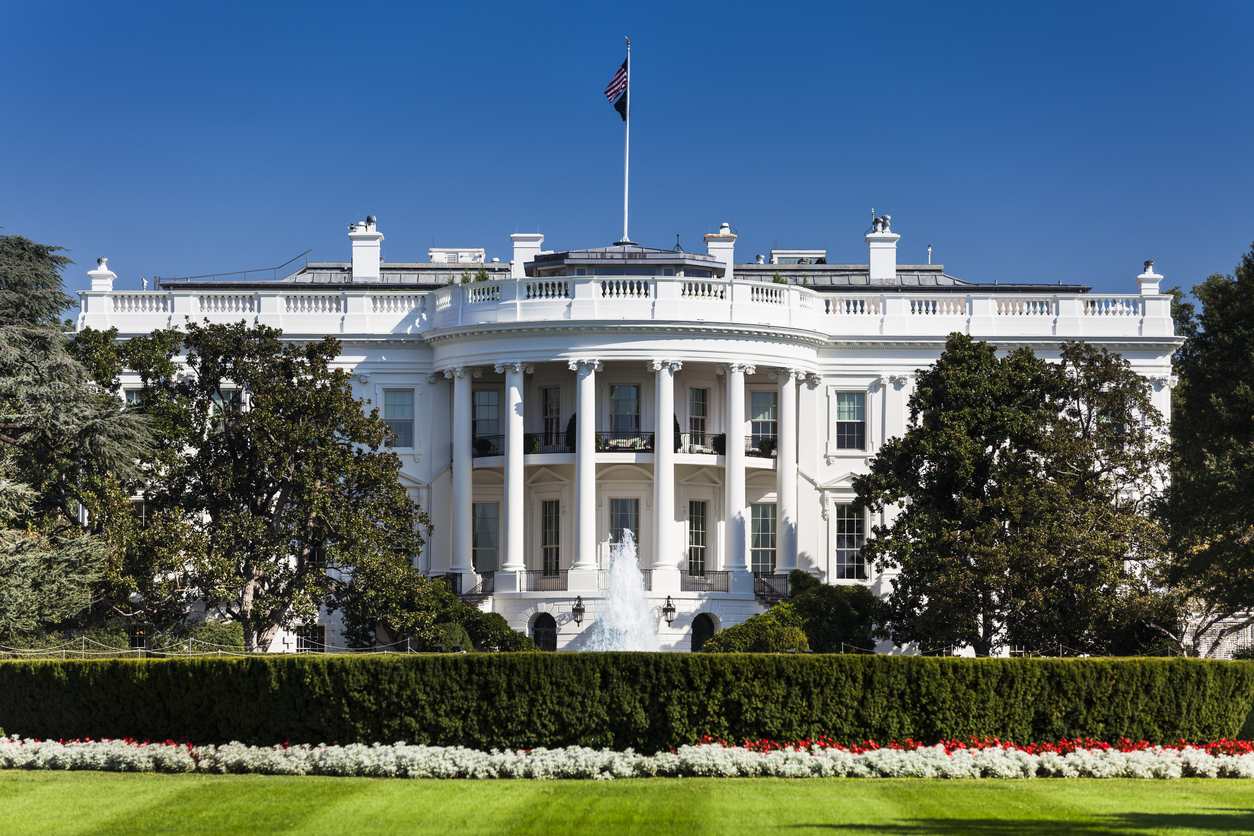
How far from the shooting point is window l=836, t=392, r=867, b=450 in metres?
48.4

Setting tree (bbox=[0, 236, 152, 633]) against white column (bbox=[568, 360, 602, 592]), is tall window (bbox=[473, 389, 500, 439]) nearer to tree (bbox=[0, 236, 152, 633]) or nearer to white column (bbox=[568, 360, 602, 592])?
white column (bbox=[568, 360, 602, 592])

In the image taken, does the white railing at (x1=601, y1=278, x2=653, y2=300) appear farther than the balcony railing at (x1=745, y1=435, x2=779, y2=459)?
No

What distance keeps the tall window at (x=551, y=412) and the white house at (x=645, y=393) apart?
76mm

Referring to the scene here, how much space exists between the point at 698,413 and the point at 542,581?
7.17 meters

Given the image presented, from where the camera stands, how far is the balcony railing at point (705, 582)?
4469 cm

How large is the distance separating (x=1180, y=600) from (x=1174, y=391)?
57.6 feet

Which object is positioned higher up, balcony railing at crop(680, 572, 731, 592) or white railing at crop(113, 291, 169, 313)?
white railing at crop(113, 291, 169, 313)

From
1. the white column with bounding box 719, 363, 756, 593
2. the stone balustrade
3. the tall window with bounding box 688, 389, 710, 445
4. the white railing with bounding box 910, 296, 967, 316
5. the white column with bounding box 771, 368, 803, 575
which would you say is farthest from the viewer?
the white railing with bounding box 910, 296, 967, 316

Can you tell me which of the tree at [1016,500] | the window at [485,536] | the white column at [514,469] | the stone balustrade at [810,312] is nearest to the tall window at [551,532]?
the window at [485,536]

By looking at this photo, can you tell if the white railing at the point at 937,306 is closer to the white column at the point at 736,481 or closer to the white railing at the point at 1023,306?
the white railing at the point at 1023,306

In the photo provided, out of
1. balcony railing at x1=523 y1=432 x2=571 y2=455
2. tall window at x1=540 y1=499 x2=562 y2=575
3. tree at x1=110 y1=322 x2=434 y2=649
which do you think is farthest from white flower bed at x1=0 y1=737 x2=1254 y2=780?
tall window at x1=540 y1=499 x2=562 y2=575

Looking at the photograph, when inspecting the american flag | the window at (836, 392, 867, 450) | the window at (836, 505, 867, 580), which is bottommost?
the window at (836, 505, 867, 580)

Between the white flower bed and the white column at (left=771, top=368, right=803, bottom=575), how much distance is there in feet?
69.6

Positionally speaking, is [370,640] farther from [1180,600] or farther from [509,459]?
[1180,600]
